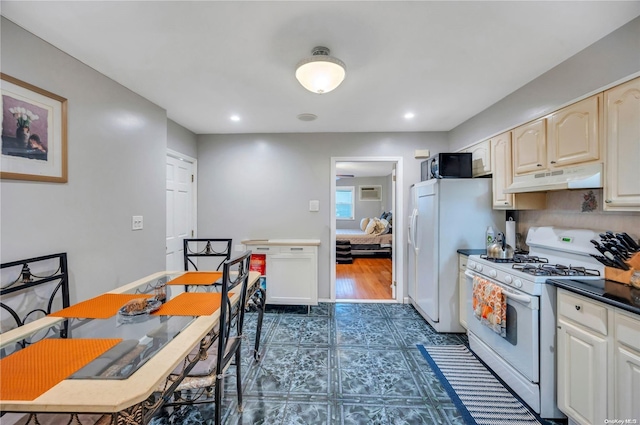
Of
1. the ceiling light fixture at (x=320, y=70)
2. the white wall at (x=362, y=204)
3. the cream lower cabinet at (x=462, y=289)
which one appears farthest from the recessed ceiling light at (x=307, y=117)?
the white wall at (x=362, y=204)

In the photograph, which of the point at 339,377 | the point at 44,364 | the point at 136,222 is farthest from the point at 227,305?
the point at 136,222

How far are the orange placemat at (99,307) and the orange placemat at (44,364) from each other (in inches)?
9.6

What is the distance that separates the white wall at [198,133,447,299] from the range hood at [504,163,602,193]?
166 cm

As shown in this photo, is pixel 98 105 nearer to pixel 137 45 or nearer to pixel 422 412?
pixel 137 45

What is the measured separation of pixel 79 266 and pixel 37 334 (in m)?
0.89

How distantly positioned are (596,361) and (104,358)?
2.26 metres

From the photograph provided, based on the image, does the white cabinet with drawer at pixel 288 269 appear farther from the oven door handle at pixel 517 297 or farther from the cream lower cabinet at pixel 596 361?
the cream lower cabinet at pixel 596 361

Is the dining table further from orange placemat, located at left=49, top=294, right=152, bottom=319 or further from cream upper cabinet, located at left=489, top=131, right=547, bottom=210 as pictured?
cream upper cabinet, located at left=489, top=131, right=547, bottom=210

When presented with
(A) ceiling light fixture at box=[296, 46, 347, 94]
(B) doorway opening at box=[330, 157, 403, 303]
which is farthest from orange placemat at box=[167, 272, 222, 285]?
(B) doorway opening at box=[330, 157, 403, 303]

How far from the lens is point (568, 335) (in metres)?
1.49

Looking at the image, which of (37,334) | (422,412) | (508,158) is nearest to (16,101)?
(37,334)

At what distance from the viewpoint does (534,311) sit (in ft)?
5.36

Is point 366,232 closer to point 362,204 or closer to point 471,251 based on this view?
point 362,204

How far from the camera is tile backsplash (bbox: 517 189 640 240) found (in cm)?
165
